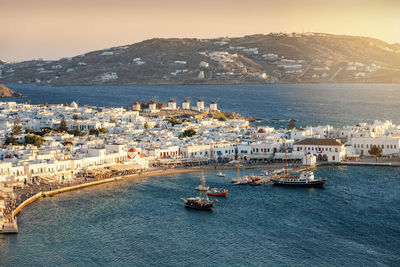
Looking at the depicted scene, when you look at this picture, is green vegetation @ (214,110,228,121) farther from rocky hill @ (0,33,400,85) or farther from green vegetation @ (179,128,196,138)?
rocky hill @ (0,33,400,85)

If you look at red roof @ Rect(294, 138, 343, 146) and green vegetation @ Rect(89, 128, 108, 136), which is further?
green vegetation @ Rect(89, 128, 108, 136)

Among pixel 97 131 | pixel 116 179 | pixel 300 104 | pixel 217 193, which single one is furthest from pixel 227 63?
pixel 217 193

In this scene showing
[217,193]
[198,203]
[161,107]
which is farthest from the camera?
[161,107]

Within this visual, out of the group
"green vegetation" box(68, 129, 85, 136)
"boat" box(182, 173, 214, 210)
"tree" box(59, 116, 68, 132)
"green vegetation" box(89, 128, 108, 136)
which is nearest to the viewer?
"boat" box(182, 173, 214, 210)

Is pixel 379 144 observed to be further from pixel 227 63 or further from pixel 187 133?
pixel 227 63

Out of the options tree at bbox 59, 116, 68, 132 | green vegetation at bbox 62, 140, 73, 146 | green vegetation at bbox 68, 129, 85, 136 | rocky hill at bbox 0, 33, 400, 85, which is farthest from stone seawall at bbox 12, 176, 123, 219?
rocky hill at bbox 0, 33, 400, 85
